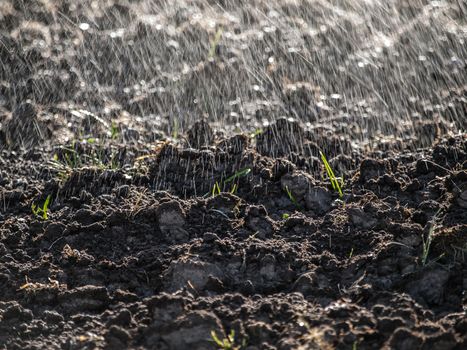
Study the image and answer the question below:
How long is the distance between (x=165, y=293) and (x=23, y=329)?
1.51ft

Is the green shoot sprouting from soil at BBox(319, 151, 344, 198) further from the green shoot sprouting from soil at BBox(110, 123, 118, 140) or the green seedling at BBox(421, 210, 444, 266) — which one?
the green shoot sprouting from soil at BBox(110, 123, 118, 140)

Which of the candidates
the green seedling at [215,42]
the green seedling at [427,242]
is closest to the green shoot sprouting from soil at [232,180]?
the green seedling at [427,242]

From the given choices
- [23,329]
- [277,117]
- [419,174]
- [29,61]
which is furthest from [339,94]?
[23,329]

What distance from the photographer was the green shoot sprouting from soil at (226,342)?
257cm

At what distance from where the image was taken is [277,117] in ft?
14.5

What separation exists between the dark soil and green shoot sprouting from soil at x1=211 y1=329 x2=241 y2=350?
20 mm

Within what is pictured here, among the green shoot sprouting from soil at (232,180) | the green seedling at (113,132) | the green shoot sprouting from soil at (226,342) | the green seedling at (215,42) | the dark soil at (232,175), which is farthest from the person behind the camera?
the green seedling at (215,42)

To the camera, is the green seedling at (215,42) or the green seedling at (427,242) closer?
the green seedling at (427,242)

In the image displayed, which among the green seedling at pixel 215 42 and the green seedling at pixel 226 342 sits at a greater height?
the green seedling at pixel 226 342

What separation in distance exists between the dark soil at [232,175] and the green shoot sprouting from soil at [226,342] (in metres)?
0.02

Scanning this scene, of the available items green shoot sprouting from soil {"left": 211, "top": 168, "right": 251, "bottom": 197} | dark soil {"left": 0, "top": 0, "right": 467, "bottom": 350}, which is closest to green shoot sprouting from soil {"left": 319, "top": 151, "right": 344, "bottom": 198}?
dark soil {"left": 0, "top": 0, "right": 467, "bottom": 350}

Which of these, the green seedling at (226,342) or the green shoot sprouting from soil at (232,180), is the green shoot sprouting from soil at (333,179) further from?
the green seedling at (226,342)

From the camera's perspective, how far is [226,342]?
8.44 ft

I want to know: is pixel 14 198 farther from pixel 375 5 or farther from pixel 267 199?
pixel 375 5
